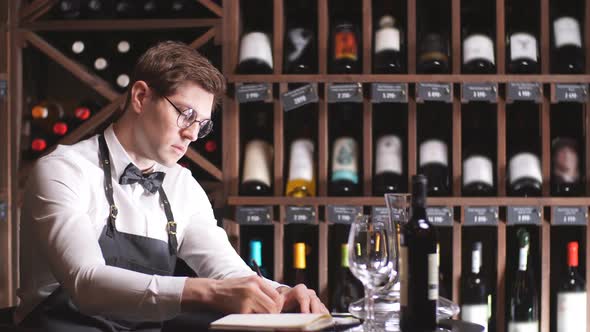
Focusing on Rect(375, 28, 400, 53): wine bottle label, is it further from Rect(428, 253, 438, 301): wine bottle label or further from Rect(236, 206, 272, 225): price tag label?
Rect(428, 253, 438, 301): wine bottle label

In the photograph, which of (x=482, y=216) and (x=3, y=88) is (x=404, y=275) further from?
(x=3, y=88)

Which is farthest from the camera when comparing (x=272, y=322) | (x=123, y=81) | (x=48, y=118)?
(x=48, y=118)

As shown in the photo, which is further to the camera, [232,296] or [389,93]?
[389,93]

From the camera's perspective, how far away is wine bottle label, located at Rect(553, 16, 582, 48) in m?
2.64

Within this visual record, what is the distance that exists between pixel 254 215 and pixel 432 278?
4.68ft

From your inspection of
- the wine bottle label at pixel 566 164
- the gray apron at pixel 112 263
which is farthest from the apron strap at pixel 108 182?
the wine bottle label at pixel 566 164

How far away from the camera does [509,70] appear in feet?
8.75

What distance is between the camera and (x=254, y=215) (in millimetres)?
2652

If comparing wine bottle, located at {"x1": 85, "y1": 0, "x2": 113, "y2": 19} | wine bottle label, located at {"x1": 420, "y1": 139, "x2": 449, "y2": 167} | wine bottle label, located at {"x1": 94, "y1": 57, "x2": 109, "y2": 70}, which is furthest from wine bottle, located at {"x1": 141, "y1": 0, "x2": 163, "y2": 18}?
wine bottle label, located at {"x1": 420, "y1": 139, "x2": 449, "y2": 167}

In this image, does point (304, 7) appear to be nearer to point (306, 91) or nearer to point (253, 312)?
point (306, 91)

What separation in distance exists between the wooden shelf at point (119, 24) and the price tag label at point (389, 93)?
0.61 m

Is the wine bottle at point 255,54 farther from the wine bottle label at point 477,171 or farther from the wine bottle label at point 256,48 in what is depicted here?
the wine bottle label at point 477,171

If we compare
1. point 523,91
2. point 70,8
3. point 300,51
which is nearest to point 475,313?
point 523,91

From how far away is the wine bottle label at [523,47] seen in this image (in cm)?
263
